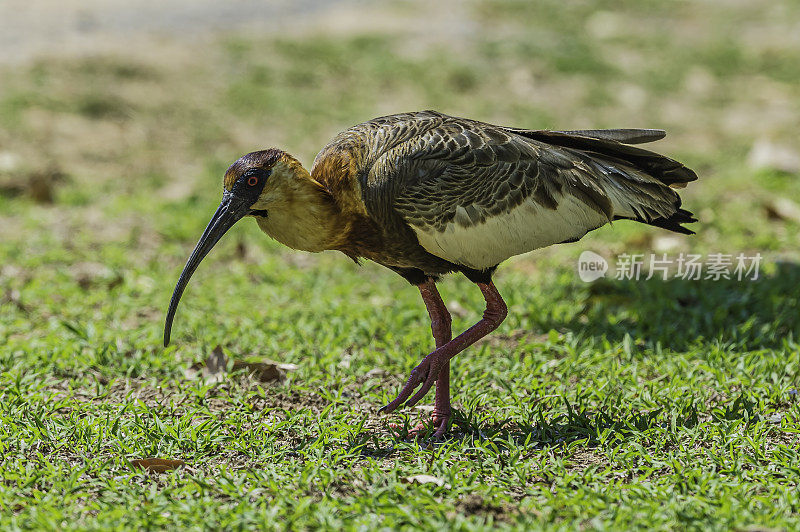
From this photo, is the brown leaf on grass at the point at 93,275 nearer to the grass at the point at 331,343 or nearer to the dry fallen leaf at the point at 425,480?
the grass at the point at 331,343

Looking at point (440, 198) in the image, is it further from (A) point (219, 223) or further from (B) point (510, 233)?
(A) point (219, 223)

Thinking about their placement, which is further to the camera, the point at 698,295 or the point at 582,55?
the point at 582,55

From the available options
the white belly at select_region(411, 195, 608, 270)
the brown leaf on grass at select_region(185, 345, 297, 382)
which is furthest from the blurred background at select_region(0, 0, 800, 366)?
the white belly at select_region(411, 195, 608, 270)

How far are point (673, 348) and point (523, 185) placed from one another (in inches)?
60.8

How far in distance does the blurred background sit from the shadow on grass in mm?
508

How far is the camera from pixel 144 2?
12469 mm

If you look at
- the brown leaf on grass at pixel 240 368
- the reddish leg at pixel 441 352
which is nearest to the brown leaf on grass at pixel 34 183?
the brown leaf on grass at pixel 240 368

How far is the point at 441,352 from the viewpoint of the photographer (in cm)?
386

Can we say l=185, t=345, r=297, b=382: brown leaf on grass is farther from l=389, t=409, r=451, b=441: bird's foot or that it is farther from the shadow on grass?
the shadow on grass

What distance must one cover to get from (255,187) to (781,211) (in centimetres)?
486

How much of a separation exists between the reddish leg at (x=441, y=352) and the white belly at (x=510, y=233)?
0.28 m

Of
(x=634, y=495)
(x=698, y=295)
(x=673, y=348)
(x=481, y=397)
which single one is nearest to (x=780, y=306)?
(x=698, y=295)

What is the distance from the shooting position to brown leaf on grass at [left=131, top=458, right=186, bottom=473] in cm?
348

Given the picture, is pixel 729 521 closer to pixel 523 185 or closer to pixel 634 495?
pixel 634 495
